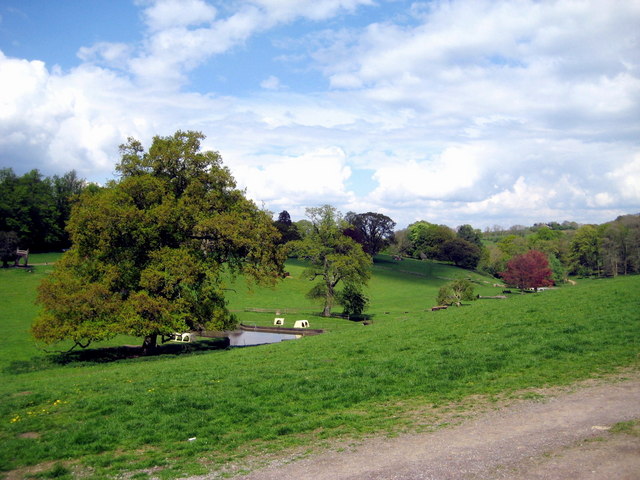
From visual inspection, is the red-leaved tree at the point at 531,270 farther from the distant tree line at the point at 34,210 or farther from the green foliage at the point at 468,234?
the green foliage at the point at 468,234

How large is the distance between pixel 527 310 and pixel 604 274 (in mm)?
110464

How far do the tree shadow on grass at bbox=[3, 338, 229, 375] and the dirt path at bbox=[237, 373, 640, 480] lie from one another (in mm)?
21356

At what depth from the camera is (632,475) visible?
7832mm

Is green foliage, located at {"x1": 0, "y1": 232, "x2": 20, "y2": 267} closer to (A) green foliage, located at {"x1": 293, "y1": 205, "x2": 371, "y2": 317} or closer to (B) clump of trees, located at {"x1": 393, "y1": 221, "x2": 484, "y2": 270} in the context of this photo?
(A) green foliage, located at {"x1": 293, "y1": 205, "x2": 371, "y2": 317}

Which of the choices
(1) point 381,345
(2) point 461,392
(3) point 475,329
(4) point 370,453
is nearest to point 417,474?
(4) point 370,453

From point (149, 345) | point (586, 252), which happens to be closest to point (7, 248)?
point (149, 345)

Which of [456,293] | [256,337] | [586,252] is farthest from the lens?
[586,252]

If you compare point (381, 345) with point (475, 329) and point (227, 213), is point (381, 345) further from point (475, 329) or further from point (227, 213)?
point (227, 213)

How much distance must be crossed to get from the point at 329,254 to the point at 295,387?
46.3 metres

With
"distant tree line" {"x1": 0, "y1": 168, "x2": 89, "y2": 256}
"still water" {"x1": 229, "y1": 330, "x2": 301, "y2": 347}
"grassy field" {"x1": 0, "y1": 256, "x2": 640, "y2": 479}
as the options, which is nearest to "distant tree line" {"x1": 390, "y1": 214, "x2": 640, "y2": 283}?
"still water" {"x1": 229, "y1": 330, "x2": 301, "y2": 347}

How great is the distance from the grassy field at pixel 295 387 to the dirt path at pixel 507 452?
46.7 inches

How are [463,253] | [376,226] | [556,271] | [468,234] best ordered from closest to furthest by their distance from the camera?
1. [556,271]
2. [463,253]
3. [376,226]
4. [468,234]

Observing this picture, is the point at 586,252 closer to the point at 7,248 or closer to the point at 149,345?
the point at 149,345

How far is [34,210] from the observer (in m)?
95.9
